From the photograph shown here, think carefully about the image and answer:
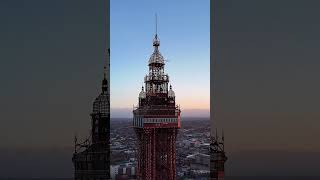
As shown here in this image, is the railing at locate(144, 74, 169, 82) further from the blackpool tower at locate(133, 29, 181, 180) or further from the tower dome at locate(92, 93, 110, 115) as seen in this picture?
the tower dome at locate(92, 93, 110, 115)

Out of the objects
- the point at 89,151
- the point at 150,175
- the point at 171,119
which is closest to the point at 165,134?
the point at 171,119

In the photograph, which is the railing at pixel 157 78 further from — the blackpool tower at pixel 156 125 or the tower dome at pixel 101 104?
the tower dome at pixel 101 104

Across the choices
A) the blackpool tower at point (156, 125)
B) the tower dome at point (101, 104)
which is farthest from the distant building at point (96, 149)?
the blackpool tower at point (156, 125)

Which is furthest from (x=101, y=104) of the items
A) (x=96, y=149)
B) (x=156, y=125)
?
(x=156, y=125)

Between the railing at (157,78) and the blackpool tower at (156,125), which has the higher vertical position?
the railing at (157,78)

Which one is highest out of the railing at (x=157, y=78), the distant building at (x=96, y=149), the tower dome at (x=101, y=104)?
the railing at (x=157, y=78)

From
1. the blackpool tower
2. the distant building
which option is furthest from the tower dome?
the blackpool tower
